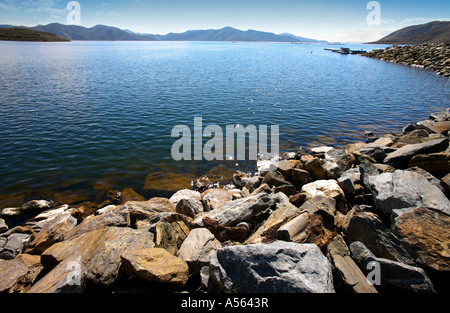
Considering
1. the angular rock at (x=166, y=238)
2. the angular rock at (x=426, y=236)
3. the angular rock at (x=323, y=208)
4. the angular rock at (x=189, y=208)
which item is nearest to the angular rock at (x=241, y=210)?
the angular rock at (x=189, y=208)

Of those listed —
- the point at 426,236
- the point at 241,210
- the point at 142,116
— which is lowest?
the point at 241,210

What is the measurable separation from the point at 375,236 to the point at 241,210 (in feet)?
13.1

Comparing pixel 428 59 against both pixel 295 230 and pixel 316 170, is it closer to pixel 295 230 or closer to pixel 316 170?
pixel 316 170

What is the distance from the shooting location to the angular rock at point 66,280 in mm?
4926

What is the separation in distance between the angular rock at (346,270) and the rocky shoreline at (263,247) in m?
0.02

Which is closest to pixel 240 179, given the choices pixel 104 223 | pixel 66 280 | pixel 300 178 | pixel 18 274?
pixel 300 178

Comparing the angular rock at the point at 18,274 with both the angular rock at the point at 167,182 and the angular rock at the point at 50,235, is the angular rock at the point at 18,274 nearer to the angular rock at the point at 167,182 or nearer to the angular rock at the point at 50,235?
the angular rock at the point at 50,235

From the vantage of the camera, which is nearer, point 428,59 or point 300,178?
point 300,178

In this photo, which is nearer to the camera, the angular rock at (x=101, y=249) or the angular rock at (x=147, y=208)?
the angular rock at (x=101, y=249)

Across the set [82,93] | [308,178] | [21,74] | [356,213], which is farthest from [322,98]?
[21,74]

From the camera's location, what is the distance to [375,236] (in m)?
6.11

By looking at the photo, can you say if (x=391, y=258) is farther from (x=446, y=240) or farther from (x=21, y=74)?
(x=21, y=74)

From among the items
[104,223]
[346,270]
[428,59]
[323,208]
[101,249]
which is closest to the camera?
[346,270]
